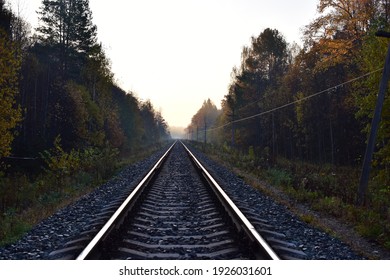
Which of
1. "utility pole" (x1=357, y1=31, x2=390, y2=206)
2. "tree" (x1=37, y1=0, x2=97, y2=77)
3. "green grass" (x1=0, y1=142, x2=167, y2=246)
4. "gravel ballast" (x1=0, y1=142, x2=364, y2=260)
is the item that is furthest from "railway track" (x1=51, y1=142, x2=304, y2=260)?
"tree" (x1=37, y1=0, x2=97, y2=77)

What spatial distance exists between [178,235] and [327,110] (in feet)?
86.1

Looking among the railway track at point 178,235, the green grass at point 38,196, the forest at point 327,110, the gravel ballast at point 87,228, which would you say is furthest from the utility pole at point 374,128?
the green grass at point 38,196

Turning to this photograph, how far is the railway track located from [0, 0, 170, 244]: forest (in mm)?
2144

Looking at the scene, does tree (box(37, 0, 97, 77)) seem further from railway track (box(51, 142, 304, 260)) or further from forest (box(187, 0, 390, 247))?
railway track (box(51, 142, 304, 260))

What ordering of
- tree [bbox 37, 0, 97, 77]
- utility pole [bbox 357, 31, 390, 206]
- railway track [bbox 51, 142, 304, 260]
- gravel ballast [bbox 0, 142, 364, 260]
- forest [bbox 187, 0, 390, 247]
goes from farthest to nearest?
tree [bbox 37, 0, 97, 77]
forest [bbox 187, 0, 390, 247]
utility pole [bbox 357, 31, 390, 206]
gravel ballast [bbox 0, 142, 364, 260]
railway track [bbox 51, 142, 304, 260]

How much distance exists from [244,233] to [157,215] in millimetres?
2383

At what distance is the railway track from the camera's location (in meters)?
4.32

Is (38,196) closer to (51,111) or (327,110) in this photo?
(51,111)

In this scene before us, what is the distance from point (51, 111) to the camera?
22.6 m

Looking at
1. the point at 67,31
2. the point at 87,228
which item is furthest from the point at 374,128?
the point at 67,31

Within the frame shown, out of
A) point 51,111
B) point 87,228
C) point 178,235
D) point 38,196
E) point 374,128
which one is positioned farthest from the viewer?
point 51,111

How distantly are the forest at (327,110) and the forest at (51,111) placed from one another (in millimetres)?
8036

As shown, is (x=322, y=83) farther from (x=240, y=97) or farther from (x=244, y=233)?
(x=244, y=233)
